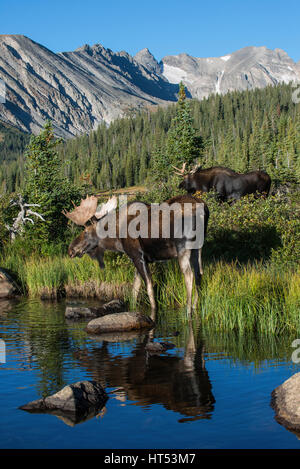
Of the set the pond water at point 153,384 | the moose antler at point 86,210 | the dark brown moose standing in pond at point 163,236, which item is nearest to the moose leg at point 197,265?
the dark brown moose standing in pond at point 163,236

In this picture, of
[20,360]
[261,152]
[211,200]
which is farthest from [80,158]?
[20,360]

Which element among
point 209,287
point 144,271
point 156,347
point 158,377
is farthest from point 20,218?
point 158,377

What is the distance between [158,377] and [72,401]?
158 centimetres

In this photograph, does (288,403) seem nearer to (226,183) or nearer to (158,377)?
(158,377)

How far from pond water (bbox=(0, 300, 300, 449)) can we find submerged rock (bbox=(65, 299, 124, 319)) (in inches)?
36.1

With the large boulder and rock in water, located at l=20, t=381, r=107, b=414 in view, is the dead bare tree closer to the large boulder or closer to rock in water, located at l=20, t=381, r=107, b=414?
the large boulder

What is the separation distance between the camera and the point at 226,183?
73.4 ft

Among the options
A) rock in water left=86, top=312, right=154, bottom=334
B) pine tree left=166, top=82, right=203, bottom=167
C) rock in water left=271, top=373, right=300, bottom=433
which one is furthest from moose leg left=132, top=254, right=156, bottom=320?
pine tree left=166, top=82, right=203, bottom=167

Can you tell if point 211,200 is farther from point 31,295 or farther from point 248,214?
point 31,295

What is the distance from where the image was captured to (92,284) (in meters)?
14.6

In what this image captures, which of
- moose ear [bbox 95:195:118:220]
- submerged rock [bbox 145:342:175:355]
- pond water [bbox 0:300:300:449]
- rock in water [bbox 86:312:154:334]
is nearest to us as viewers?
pond water [bbox 0:300:300:449]

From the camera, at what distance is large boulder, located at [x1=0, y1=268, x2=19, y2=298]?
15383mm
